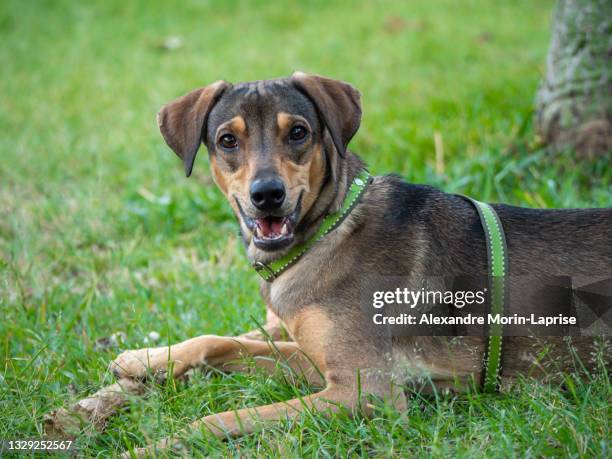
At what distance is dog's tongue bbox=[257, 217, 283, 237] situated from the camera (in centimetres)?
343

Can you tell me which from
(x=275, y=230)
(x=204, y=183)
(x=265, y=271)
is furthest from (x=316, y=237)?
(x=204, y=183)

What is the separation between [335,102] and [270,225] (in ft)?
2.49

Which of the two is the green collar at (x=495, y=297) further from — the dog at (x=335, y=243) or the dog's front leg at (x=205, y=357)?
the dog's front leg at (x=205, y=357)

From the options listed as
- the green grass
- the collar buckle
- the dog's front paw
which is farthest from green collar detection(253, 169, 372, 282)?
the dog's front paw

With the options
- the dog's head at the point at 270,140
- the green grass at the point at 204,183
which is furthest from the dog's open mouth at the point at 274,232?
the green grass at the point at 204,183

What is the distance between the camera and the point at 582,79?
5.46 meters

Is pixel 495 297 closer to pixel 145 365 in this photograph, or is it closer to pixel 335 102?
pixel 335 102

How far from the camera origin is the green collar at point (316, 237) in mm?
3502

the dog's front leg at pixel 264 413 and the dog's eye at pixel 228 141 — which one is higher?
the dog's eye at pixel 228 141

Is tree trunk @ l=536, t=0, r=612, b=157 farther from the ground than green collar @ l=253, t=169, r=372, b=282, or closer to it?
farther from the ground

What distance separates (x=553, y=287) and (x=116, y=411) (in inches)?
87.5

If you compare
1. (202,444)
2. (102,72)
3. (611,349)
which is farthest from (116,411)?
(102,72)

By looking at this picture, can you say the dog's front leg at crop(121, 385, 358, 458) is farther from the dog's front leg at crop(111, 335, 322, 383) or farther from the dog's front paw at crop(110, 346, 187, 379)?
the dog's front paw at crop(110, 346, 187, 379)

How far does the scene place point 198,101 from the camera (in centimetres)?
371
